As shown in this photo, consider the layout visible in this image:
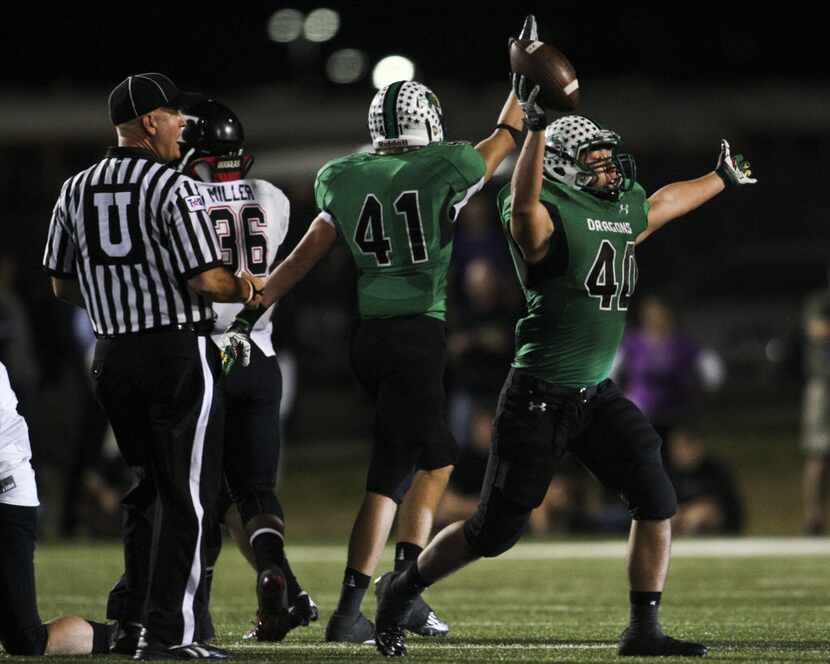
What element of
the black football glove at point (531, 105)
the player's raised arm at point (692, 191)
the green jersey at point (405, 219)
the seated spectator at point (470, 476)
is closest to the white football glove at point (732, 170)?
the player's raised arm at point (692, 191)

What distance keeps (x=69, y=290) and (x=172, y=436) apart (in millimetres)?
719

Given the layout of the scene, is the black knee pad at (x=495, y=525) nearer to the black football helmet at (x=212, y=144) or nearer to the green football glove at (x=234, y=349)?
the green football glove at (x=234, y=349)

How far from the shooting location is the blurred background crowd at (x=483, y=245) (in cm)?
1255

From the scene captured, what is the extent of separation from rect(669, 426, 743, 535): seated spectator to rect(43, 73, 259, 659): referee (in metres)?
7.13

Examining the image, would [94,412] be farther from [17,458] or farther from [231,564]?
[17,458]

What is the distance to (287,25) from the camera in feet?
100

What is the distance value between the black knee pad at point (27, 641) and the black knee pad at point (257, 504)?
0.97 meters

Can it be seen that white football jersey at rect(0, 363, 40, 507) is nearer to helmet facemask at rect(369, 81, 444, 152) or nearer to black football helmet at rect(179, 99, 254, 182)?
black football helmet at rect(179, 99, 254, 182)

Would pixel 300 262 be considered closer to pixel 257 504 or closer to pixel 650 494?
pixel 257 504

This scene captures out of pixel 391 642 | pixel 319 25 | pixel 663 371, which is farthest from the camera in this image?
pixel 319 25

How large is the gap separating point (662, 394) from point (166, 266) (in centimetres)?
724

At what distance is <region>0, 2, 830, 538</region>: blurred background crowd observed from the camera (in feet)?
41.2

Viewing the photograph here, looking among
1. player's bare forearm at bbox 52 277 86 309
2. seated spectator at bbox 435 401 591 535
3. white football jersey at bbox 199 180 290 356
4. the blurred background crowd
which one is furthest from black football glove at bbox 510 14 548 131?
seated spectator at bbox 435 401 591 535

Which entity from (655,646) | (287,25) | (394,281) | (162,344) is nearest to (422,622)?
(655,646)
